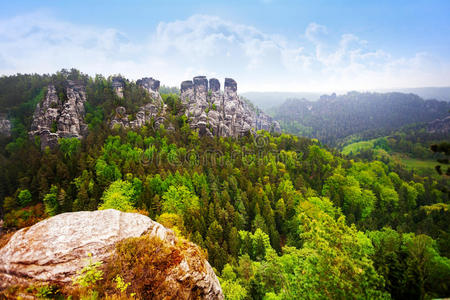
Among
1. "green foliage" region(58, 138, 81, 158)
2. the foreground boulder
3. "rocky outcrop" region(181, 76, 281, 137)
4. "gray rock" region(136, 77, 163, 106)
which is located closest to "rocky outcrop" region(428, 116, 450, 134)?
"rocky outcrop" region(181, 76, 281, 137)

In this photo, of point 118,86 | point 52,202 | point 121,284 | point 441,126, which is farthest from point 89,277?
point 441,126

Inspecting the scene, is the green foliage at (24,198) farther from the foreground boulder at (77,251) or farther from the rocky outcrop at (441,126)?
the rocky outcrop at (441,126)

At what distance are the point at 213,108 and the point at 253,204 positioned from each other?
65147mm

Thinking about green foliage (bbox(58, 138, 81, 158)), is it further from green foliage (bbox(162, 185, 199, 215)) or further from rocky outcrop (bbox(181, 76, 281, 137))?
green foliage (bbox(162, 185, 199, 215))

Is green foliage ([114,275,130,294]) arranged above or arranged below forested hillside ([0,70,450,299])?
above

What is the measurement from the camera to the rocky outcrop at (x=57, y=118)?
197 ft

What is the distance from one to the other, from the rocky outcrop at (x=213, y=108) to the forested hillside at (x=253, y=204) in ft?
27.4

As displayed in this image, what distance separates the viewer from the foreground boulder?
576cm

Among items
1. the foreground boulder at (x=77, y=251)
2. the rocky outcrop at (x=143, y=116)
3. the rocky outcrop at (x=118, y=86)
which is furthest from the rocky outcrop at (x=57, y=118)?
the foreground boulder at (x=77, y=251)

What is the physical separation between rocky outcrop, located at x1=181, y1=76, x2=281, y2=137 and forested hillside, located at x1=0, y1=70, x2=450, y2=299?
328 inches

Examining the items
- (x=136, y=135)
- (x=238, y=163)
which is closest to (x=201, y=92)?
(x=136, y=135)

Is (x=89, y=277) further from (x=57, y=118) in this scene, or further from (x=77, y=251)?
(x=57, y=118)

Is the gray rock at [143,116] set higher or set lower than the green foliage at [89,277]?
higher

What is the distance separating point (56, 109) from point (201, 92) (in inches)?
2469
